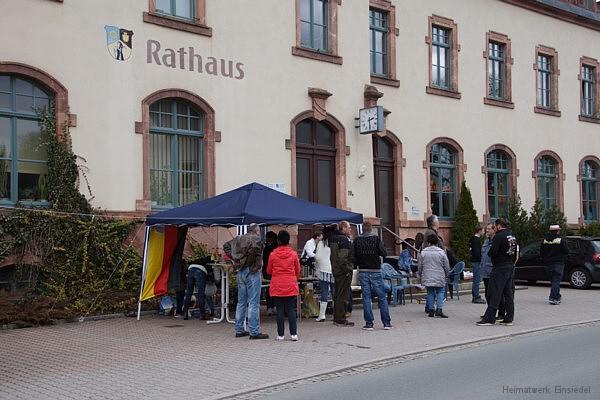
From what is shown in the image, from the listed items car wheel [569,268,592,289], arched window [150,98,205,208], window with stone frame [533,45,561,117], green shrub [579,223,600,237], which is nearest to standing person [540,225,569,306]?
car wheel [569,268,592,289]

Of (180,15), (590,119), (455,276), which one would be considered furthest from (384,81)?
(590,119)

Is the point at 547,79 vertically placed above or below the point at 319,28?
above

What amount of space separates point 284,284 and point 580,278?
11495 mm

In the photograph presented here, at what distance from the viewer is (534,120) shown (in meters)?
26.4

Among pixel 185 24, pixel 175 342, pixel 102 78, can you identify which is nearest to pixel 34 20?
pixel 102 78

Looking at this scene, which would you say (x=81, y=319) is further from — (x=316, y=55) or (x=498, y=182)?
(x=498, y=182)

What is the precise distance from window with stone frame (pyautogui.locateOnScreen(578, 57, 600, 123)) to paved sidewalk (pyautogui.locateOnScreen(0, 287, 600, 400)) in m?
15.9

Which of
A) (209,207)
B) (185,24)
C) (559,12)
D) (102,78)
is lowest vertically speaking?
(209,207)

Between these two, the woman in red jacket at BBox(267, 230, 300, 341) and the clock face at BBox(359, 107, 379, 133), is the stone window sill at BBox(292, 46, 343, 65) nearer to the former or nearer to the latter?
the clock face at BBox(359, 107, 379, 133)

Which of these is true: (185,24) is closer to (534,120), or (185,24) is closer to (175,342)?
Answer: (175,342)

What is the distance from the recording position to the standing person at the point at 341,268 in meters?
12.6

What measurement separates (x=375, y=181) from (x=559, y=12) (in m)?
10.9

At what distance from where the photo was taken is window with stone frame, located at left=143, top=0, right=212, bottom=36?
16.0 m

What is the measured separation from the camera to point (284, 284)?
1131 cm
